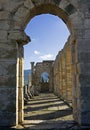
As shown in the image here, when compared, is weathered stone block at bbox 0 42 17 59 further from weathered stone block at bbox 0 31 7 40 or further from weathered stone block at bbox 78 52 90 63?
weathered stone block at bbox 78 52 90 63

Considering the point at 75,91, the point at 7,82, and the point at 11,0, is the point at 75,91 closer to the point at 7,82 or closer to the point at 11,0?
the point at 7,82

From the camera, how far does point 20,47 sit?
697 cm

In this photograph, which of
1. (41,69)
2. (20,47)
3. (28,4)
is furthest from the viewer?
(41,69)

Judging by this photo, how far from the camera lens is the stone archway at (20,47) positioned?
6500mm

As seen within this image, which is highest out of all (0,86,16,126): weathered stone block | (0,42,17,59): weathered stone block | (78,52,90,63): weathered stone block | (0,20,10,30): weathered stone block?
(0,20,10,30): weathered stone block

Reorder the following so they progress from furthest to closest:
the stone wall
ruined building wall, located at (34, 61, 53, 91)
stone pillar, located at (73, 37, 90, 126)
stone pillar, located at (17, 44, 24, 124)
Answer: ruined building wall, located at (34, 61, 53, 91), the stone wall, stone pillar, located at (17, 44, 24, 124), stone pillar, located at (73, 37, 90, 126)

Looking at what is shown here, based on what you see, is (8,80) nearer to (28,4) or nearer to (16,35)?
(16,35)

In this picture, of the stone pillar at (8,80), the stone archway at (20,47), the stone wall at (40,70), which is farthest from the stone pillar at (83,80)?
the stone wall at (40,70)

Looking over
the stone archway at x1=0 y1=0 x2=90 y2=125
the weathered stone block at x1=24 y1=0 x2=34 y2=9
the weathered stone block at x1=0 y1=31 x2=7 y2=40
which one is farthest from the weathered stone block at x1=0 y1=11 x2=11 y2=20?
the weathered stone block at x1=24 y1=0 x2=34 y2=9

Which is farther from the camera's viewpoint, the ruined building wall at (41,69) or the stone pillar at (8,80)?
the ruined building wall at (41,69)

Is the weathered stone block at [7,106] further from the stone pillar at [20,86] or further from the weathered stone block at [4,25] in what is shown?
the weathered stone block at [4,25]

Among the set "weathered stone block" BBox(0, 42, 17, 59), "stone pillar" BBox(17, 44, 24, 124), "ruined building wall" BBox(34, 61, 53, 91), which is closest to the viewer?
"weathered stone block" BBox(0, 42, 17, 59)

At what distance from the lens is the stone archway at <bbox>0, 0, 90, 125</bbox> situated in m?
6.50

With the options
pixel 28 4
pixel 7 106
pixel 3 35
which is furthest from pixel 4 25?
pixel 7 106
